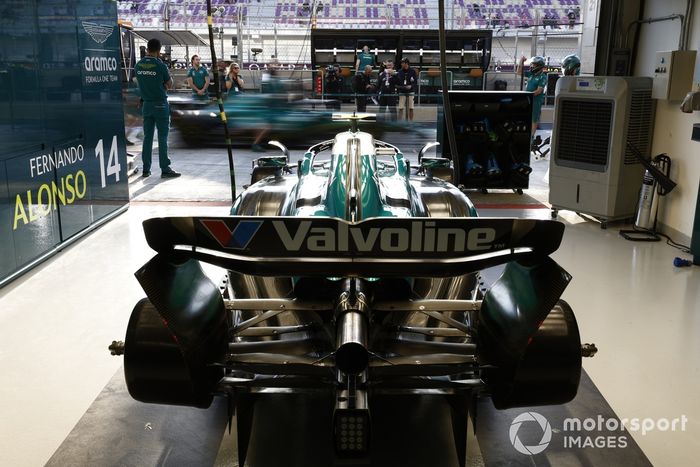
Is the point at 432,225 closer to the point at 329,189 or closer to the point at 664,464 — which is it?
the point at 329,189

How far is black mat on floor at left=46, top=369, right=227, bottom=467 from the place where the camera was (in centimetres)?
264

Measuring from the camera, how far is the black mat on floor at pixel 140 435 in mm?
2643

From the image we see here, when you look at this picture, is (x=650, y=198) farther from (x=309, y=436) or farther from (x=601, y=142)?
(x=309, y=436)

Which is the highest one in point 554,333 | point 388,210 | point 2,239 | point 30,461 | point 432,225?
point 432,225

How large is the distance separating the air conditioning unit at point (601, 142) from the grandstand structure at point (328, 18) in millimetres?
16143

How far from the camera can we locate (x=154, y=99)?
350 inches

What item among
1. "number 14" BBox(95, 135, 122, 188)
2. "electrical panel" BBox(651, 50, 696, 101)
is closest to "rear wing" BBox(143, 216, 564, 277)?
"electrical panel" BBox(651, 50, 696, 101)

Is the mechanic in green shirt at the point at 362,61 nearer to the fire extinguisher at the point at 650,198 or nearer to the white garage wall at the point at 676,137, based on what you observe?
the white garage wall at the point at 676,137

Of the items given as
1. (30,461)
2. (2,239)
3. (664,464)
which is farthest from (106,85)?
(664,464)

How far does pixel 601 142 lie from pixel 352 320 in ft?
16.0

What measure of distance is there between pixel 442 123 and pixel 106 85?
159 inches

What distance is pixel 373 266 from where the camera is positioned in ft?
7.14

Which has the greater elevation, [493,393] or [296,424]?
[493,393]

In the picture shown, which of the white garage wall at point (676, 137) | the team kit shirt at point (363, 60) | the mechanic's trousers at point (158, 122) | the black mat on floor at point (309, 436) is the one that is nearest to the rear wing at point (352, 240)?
the black mat on floor at point (309, 436)
